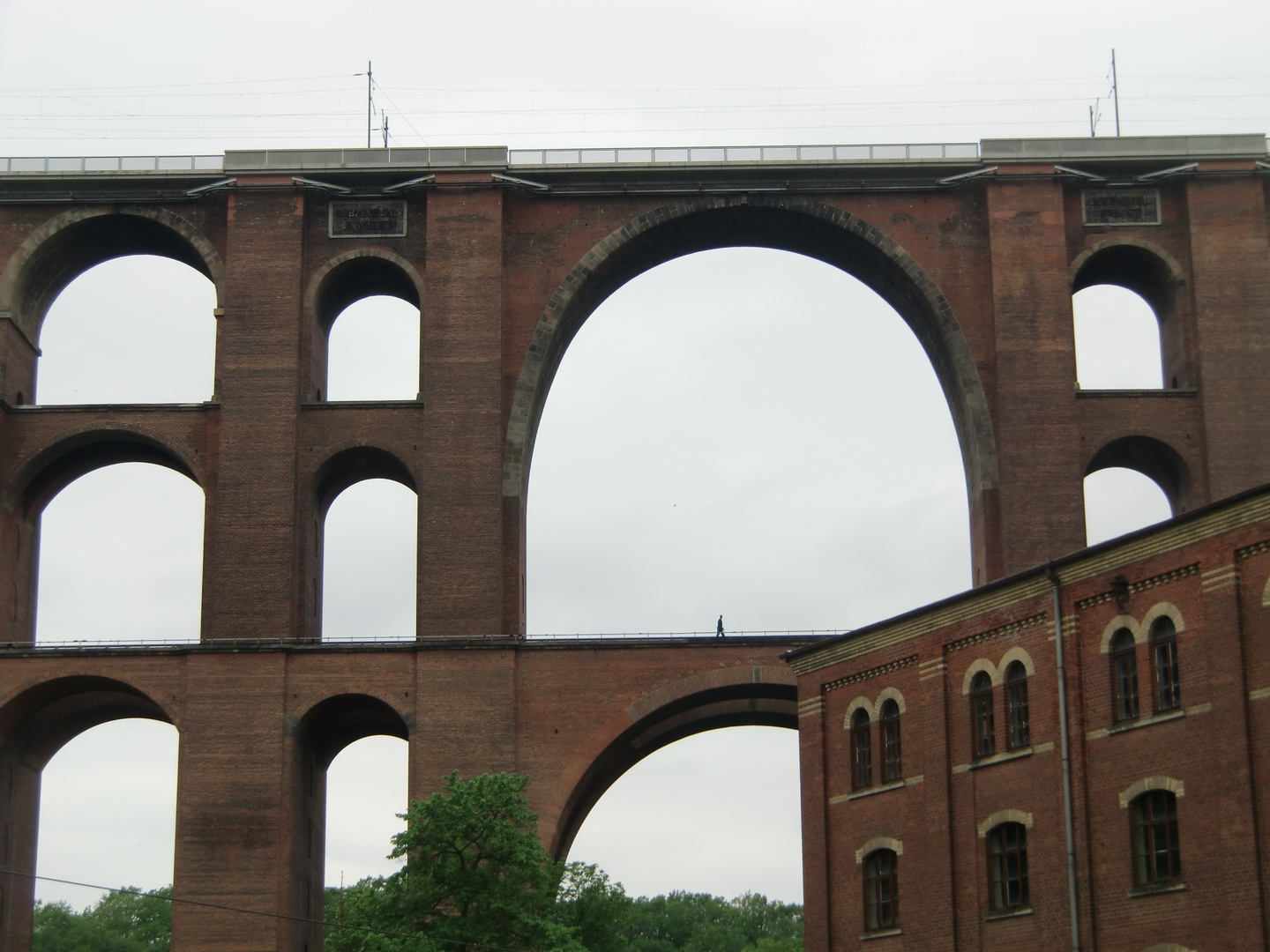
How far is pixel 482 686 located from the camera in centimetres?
5603

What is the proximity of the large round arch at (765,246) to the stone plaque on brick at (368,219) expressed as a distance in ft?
18.4

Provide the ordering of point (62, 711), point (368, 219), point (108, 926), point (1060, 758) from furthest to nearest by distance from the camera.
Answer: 1. point (108, 926)
2. point (368, 219)
3. point (62, 711)
4. point (1060, 758)

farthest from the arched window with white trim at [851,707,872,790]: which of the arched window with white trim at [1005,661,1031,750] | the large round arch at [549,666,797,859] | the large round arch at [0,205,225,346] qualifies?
the large round arch at [0,205,225,346]

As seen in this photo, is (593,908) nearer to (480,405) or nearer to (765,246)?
(480,405)

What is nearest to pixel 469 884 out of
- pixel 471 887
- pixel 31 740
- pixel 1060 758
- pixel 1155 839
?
pixel 471 887

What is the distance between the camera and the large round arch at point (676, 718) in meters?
55.9

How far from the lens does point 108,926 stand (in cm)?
11719

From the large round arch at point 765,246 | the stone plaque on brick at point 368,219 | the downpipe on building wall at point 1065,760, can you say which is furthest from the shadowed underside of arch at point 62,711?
the downpipe on building wall at point 1065,760

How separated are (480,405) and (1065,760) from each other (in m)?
26.0

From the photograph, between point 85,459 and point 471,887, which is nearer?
point 471,887

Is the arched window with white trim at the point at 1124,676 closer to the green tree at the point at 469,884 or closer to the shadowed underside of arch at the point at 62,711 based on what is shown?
the green tree at the point at 469,884

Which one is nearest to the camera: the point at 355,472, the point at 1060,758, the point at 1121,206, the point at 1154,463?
the point at 1060,758

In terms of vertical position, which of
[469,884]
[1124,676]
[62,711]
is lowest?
[469,884]

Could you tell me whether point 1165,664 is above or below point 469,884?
above
